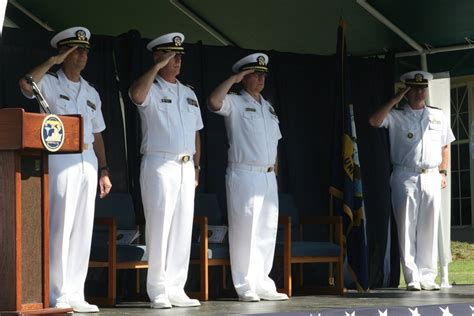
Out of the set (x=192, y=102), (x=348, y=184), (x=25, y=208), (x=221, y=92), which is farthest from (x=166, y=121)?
(x=348, y=184)

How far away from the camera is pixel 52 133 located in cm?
494

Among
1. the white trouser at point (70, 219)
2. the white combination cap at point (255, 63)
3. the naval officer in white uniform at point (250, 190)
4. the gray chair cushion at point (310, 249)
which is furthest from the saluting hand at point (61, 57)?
the gray chair cushion at point (310, 249)

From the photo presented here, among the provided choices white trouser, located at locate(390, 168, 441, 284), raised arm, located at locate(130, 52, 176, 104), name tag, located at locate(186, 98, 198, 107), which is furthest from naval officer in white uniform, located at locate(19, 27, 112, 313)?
white trouser, located at locate(390, 168, 441, 284)

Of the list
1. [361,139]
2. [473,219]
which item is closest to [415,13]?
[361,139]

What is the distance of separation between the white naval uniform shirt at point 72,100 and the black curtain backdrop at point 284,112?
1.20 metres

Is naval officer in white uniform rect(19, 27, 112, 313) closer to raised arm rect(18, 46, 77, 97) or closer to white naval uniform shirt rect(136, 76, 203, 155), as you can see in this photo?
raised arm rect(18, 46, 77, 97)

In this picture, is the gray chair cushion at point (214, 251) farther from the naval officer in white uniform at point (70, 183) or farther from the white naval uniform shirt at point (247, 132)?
the naval officer in white uniform at point (70, 183)

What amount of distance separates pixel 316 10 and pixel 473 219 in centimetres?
1108

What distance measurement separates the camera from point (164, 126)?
7039 mm

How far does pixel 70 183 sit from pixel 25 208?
1.30 m

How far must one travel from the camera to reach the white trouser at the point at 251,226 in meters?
7.59

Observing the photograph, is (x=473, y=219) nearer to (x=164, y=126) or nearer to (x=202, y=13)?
(x=202, y=13)

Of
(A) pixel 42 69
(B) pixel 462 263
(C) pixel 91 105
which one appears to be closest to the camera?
(A) pixel 42 69

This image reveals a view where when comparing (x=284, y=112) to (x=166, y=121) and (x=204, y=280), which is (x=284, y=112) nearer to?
(x=204, y=280)
